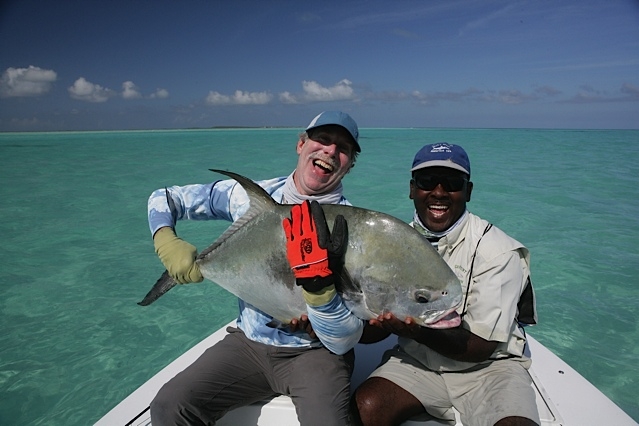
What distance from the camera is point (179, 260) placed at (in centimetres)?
182

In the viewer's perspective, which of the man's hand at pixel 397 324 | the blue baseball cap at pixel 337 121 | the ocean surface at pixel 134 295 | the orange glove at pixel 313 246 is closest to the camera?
the orange glove at pixel 313 246

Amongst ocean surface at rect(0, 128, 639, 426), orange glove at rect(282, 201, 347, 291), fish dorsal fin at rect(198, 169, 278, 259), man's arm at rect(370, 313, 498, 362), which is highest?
fish dorsal fin at rect(198, 169, 278, 259)

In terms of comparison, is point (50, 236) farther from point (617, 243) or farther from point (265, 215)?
point (617, 243)

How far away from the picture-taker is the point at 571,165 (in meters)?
18.4

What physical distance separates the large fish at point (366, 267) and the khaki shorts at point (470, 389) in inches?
17.7

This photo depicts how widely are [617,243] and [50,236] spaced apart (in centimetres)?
980

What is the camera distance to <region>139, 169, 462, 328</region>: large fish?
5.04ft

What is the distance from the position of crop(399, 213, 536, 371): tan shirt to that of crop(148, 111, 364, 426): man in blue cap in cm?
49

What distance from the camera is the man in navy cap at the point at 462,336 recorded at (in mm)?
1730

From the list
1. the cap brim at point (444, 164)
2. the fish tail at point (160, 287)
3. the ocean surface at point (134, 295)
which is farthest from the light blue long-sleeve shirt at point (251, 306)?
the ocean surface at point (134, 295)

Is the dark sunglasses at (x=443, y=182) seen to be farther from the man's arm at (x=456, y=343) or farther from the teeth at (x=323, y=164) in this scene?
the man's arm at (x=456, y=343)

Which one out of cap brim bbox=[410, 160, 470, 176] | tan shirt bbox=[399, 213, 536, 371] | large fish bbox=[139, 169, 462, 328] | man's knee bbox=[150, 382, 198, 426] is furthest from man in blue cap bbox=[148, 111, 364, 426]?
tan shirt bbox=[399, 213, 536, 371]

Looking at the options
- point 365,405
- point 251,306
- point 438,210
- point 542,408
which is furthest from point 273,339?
point 542,408

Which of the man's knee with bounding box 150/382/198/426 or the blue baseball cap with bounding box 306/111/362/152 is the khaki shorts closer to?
the man's knee with bounding box 150/382/198/426
